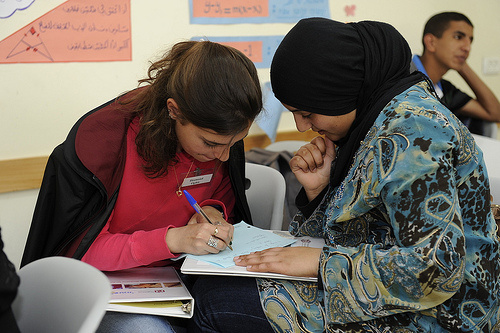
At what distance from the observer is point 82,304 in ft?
3.20

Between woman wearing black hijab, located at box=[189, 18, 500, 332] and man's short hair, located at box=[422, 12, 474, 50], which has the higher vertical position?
man's short hair, located at box=[422, 12, 474, 50]

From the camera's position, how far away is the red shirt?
55.5 inches

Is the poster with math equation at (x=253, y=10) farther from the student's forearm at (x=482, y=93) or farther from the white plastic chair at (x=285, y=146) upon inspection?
the student's forearm at (x=482, y=93)

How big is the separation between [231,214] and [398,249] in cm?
75

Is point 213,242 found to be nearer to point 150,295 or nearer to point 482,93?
point 150,295

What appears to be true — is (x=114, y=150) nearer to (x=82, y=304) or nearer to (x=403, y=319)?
(x=82, y=304)

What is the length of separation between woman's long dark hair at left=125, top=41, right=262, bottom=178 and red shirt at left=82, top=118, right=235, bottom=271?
0.17ft

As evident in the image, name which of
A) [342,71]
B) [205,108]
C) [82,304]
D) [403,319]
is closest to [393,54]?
[342,71]

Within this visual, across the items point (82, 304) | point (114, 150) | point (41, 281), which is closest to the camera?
point (82, 304)

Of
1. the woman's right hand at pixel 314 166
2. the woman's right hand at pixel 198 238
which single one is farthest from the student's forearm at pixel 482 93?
the woman's right hand at pixel 198 238

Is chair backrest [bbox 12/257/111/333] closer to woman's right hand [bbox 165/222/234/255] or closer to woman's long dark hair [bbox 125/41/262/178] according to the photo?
woman's right hand [bbox 165/222/234/255]

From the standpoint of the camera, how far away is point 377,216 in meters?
1.30

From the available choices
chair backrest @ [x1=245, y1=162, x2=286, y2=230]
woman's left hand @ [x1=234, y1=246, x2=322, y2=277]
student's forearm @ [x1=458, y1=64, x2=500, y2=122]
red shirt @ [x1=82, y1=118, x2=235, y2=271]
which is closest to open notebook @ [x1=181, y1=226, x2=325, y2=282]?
woman's left hand @ [x1=234, y1=246, x2=322, y2=277]

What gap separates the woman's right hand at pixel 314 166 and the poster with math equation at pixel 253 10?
3.96 feet
